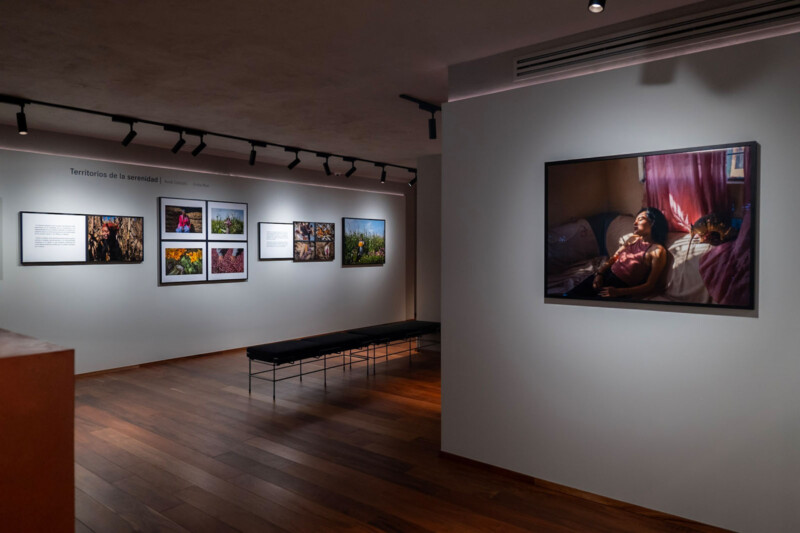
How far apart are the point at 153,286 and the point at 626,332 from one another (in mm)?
6675

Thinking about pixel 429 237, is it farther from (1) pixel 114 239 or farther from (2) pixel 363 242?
(1) pixel 114 239

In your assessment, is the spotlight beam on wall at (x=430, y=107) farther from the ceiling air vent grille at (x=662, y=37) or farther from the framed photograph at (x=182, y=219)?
the framed photograph at (x=182, y=219)

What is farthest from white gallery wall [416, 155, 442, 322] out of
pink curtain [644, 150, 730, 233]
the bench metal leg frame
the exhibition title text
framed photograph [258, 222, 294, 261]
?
pink curtain [644, 150, 730, 233]

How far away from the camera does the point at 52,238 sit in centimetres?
684

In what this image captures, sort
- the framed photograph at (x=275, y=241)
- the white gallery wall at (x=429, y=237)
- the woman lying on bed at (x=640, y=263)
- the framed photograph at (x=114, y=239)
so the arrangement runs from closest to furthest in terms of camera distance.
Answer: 1. the woman lying on bed at (x=640, y=263)
2. the framed photograph at (x=114, y=239)
3. the white gallery wall at (x=429, y=237)
4. the framed photograph at (x=275, y=241)

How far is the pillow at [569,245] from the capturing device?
3664 millimetres

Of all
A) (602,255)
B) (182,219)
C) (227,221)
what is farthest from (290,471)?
(227,221)

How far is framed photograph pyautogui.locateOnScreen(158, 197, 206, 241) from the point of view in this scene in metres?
7.93

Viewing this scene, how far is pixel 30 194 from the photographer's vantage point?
6676 mm

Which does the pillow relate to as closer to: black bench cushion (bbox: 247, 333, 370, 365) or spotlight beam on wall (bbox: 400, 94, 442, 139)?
spotlight beam on wall (bbox: 400, 94, 442, 139)

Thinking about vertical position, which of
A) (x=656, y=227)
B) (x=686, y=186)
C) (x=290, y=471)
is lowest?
(x=290, y=471)

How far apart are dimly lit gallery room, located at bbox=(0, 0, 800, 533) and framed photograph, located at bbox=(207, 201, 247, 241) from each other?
241 centimetres

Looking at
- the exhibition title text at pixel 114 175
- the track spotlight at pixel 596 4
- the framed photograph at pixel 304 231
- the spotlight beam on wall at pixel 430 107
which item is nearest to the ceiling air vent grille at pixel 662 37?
the track spotlight at pixel 596 4

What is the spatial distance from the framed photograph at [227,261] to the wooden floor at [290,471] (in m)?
2.43
